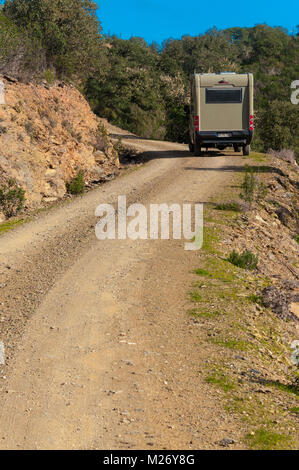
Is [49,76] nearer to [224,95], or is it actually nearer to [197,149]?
[197,149]

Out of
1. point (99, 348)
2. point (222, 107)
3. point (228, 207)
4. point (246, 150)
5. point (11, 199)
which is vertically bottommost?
point (99, 348)

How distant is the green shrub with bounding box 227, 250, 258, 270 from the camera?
1214 cm

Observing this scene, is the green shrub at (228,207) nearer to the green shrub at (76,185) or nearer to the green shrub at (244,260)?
the green shrub at (244,260)

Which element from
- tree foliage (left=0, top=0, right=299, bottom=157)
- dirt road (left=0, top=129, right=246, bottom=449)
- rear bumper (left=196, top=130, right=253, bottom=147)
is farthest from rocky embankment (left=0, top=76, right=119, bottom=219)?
dirt road (left=0, top=129, right=246, bottom=449)

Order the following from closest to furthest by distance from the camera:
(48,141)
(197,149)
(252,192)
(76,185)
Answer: (252,192) < (76,185) < (48,141) < (197,149)

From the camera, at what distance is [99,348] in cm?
771

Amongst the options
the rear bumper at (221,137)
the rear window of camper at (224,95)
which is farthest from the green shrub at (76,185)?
the rear window of camper at (224,95)

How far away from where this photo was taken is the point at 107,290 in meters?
9.98

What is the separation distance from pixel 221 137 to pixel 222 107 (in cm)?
133

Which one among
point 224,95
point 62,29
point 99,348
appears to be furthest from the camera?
point 62,29

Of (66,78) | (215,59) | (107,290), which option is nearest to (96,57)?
(66,78)

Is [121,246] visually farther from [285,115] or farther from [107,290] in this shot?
[285,115]

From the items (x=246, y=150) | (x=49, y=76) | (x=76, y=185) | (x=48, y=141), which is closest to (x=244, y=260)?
(x=76, y=185)

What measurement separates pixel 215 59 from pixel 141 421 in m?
68.2
